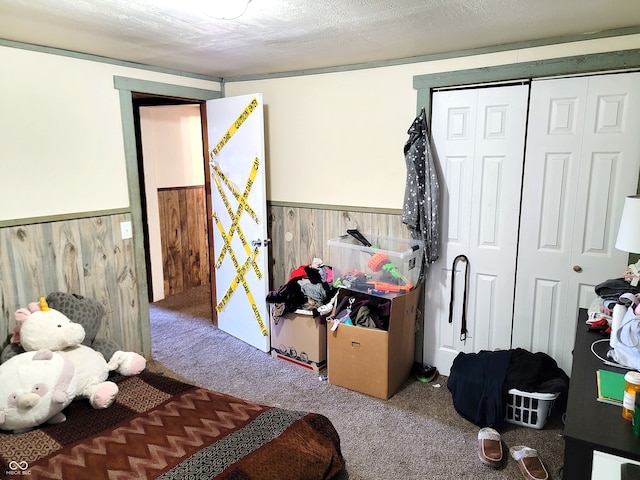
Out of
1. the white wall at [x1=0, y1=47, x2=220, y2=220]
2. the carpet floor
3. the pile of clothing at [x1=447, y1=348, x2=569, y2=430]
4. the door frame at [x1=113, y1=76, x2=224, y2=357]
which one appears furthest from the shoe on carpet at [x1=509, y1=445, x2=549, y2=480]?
the white wall at [x1=0, y1=47, x2=220, y2=220]

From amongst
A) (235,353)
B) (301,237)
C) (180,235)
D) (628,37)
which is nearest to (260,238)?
(301,237)

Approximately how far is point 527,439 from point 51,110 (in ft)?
11.0

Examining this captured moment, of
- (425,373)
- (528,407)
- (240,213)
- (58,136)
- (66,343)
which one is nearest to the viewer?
(66,343)

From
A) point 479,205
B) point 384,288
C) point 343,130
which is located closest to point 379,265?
point 384,288

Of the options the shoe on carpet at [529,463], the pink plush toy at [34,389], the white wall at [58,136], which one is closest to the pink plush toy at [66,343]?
the pink plush toy at [34,389]

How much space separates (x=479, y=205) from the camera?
9.59 feet

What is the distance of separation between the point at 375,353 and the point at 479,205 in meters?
1.17

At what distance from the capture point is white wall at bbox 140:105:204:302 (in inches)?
184

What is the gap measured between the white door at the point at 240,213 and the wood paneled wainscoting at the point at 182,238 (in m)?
1.19

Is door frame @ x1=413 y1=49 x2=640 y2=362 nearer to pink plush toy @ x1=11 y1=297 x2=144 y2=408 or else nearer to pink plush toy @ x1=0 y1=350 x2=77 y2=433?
pink plush toy @ x1=11 y1=297 x2=144 y2=408

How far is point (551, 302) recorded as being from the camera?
2775 millimetres

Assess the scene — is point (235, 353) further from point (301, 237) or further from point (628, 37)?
point (628, 37)

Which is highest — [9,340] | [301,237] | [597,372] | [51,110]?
[51,110]

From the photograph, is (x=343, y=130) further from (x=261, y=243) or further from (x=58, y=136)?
(x=58, y=136)
